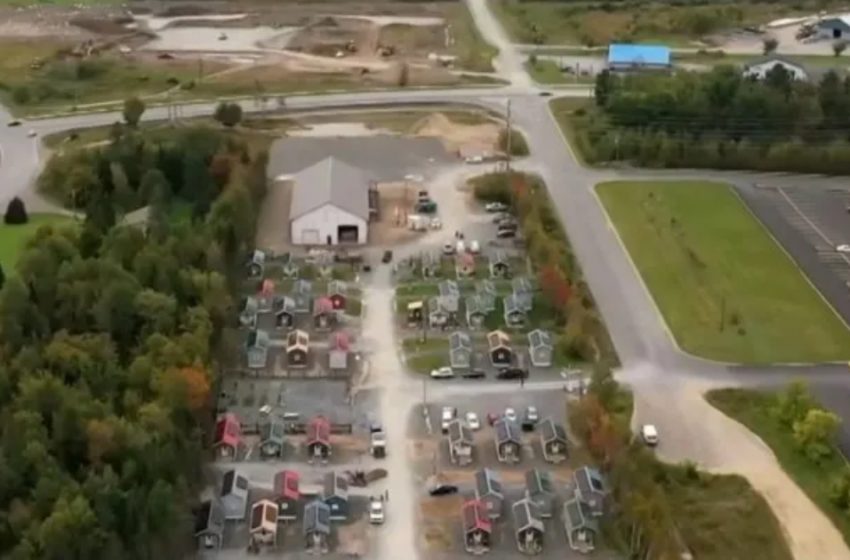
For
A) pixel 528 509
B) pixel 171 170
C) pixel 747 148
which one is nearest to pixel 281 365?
pixel 528 509

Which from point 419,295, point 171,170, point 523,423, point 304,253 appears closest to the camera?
point 523,423

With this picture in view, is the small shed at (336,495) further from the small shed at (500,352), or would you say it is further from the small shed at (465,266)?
the small shed at (465,266)

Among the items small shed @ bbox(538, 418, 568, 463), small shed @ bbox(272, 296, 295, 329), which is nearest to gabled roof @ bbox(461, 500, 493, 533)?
small shed @ bbox(538, 418, 568, 463)

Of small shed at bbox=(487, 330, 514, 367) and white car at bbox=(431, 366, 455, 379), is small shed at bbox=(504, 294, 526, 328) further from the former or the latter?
white car at bbox=(431, 366, 455, 379)

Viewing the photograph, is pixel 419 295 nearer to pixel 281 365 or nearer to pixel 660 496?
pixel 281 365

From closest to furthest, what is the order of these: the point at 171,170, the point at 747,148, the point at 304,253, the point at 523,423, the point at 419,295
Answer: the point at 523,423 → the point at 419,295 → the point at 304,253 → the point at 171,170 → the point at 747,148

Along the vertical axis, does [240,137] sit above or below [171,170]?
above

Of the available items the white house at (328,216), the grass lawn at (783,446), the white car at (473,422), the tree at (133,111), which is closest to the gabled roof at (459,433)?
the white car at (473,422)
